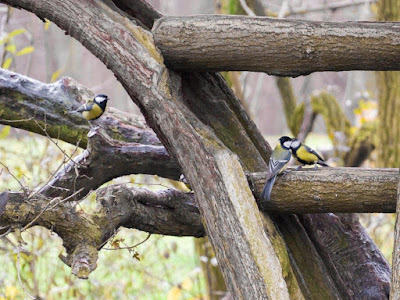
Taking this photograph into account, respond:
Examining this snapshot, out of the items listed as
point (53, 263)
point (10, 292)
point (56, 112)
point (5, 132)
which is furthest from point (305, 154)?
point (53, 263)

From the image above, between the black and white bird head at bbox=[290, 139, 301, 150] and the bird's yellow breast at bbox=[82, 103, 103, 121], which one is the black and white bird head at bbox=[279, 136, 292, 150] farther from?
the bird's yellow breast at bbox=[82, 103, 103, 121]

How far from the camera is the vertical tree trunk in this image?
5.55 m

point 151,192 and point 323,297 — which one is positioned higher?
point 151,192

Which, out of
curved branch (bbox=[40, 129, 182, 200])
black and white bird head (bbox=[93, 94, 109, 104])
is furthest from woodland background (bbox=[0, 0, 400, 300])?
black and white bird head (bbox=[93, 94, 109, 104])

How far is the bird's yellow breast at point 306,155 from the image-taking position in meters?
3.15

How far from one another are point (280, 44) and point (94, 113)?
1.27 m

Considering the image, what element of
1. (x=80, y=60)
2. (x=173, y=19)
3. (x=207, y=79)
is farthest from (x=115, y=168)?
(x=80, y=60)

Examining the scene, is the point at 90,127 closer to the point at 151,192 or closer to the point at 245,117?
the point at 151,192

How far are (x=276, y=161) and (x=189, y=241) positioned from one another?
6.73 meters

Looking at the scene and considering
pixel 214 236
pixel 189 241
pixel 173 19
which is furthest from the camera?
pixel 189 241

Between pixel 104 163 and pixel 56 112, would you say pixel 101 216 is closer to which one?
pixel 104 163

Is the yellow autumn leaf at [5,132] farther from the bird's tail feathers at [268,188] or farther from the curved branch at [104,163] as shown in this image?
the bird's tail feathers at [268,188]

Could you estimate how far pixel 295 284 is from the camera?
9.04ft

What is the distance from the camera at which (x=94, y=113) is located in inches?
141
